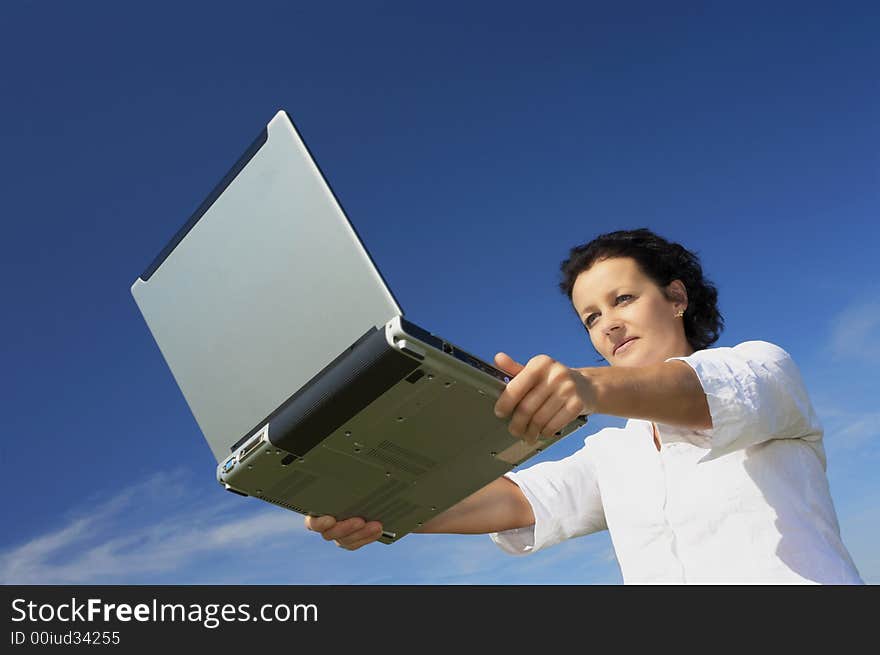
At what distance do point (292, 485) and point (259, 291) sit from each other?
2.63 ft

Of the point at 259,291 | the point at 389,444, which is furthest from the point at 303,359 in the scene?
the point at 389,444

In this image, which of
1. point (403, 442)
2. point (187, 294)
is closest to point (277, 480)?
point (403, 442)

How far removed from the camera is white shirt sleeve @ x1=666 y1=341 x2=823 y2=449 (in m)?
2.94

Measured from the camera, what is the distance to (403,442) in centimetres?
307

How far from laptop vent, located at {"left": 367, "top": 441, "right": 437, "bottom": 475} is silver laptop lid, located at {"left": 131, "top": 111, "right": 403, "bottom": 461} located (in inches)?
15.1

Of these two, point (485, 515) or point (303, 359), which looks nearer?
point (303, 359)

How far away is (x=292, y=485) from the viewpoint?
3314 millimetres

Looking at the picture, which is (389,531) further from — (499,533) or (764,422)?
(764,422)

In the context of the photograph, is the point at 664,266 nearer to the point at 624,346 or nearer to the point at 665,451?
the point at 624,346

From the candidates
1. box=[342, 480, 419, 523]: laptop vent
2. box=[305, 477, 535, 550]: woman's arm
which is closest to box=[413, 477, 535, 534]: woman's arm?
box=[305, 477, 535, 550]: woman's arm

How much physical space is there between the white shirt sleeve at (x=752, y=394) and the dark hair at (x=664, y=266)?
3.29 ft

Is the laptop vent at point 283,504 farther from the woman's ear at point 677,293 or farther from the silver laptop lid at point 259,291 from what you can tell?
the woman's ear at point 677,293

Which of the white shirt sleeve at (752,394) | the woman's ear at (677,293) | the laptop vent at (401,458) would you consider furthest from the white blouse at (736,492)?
the laptop vent at (401,458)

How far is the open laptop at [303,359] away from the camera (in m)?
2.73
